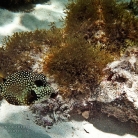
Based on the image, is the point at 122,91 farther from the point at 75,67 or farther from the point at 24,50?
the point at 24,50

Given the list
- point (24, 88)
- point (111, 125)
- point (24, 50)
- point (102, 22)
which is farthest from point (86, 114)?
point (102, 22)

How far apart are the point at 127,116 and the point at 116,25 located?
1.76 meters

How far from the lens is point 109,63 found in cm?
376

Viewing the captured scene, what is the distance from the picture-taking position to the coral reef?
10.8ft

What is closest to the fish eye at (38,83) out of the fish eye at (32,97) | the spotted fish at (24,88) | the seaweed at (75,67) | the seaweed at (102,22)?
the spotted fish at (24,88)

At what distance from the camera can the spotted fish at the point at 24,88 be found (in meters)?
3.09

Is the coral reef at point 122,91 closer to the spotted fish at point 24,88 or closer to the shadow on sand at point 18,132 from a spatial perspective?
the spotted fish at point 24,88

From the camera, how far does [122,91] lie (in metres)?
3.31

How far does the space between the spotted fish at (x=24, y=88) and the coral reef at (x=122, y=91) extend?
2.68 feet

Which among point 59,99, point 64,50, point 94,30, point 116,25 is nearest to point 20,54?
Result: point 64,50

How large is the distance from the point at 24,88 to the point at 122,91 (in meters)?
1.32

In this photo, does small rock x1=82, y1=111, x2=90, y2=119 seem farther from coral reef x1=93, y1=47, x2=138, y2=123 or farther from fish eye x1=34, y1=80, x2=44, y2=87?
fish eye x1=34, y1=80, x2=44, y2=87

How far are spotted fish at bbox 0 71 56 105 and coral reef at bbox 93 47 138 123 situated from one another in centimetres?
82

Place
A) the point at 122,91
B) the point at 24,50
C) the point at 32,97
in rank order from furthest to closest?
the point at 24,50, the point at 122,91, the point at 32,97
